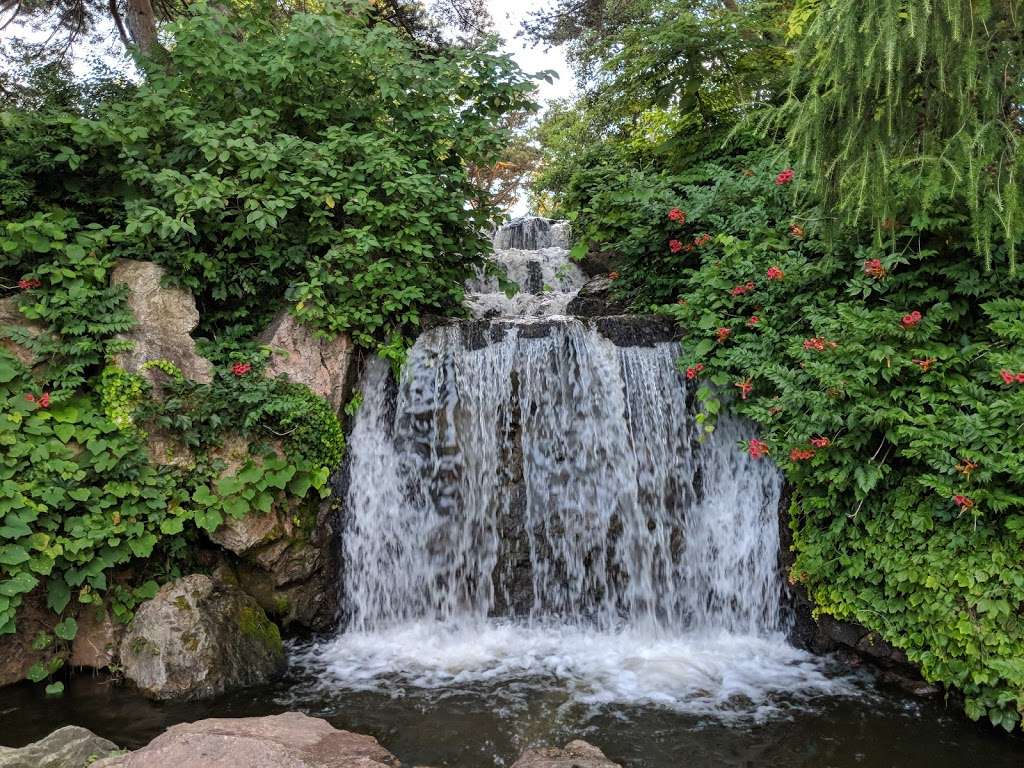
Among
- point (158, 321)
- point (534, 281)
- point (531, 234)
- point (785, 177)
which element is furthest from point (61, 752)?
point (531, 234)

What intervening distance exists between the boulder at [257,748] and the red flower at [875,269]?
485cm

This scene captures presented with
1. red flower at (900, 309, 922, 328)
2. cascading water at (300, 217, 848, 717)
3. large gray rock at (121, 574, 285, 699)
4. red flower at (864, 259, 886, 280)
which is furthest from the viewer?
cascading water at (300, 217, 848, 717)

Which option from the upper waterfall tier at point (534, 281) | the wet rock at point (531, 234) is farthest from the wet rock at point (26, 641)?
the wet rock at point (531, 234)

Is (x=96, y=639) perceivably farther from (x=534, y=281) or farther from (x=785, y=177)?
(x=785, y=177)

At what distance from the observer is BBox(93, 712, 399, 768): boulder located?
302 cm

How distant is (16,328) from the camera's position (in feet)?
17.3

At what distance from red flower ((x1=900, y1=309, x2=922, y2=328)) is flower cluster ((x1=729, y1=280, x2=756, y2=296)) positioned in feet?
4.68

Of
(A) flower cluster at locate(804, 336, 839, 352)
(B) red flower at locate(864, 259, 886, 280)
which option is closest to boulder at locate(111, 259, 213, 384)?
(A) flower cluster at locate(804, 336, 839, 352)

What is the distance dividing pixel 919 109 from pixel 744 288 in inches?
77.8

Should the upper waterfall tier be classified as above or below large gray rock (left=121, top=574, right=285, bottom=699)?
above

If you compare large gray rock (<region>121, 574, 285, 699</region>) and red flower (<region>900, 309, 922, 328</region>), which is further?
large gray rock (<region>121, 574, 285, 699</region>)

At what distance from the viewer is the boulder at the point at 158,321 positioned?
5.67 meters

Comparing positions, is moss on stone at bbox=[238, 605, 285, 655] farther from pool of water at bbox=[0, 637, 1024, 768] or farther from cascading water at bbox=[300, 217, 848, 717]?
cascading water at bbox=[300, 217, 848, 717]

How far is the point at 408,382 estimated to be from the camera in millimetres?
6609
